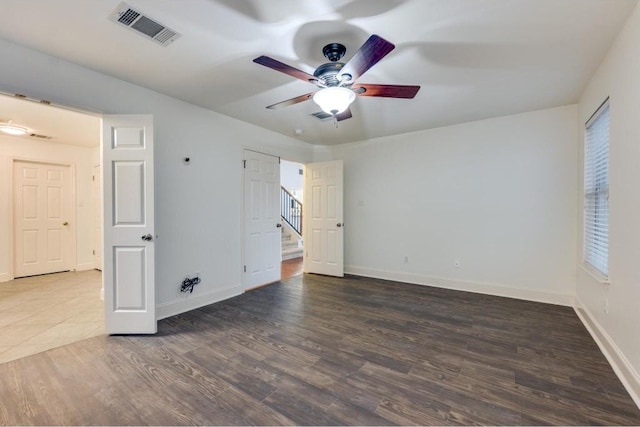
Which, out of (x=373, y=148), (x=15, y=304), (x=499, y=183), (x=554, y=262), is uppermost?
(x=373, y=148)

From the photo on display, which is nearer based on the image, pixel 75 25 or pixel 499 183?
pixel 75 25

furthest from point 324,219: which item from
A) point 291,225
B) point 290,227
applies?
point 291,225

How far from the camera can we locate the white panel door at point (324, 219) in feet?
17.2

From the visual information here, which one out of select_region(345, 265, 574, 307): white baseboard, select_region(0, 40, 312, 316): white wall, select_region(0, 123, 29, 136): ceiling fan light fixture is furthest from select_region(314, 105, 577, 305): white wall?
select_region(0, 123, 29, 136): ceiling fan light fixture

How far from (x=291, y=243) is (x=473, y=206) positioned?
4.77 meters

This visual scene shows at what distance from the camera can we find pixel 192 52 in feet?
7.77

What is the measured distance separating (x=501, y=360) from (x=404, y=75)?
8.85 ft

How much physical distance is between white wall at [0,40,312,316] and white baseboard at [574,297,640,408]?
13.1 feet

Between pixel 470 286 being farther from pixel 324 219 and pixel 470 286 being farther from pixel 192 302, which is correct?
pixel 192 302

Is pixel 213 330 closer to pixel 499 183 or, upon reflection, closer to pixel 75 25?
pixel 75 25

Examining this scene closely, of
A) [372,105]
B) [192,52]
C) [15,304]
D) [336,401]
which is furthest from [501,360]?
[15,304]

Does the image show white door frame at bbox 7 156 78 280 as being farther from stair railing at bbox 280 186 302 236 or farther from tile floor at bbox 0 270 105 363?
stair railing at bbox 280 186 302 236

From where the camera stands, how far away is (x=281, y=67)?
197 cm

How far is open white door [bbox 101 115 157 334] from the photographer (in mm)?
2779
